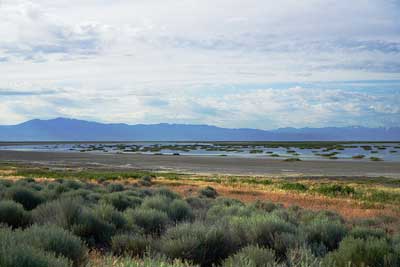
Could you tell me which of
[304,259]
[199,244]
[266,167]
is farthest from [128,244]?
[266,167]

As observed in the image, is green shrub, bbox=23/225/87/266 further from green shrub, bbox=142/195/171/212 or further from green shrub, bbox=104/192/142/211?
green shrub, bbox=104/192/142/211

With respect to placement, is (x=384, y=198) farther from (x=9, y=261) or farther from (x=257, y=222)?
(x=9, y=261)

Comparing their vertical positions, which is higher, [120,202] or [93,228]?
[93,228]

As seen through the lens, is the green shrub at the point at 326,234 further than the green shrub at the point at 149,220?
No

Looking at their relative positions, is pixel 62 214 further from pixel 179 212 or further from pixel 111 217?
pixel 179 212

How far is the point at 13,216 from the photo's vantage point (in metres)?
10.4

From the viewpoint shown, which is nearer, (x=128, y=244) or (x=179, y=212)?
(x=128, y=244)

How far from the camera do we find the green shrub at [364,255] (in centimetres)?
696

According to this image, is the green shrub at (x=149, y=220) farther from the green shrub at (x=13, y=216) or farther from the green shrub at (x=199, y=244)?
the green shrub at (x=13, y=216)

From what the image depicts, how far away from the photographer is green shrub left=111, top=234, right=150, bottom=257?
823cm

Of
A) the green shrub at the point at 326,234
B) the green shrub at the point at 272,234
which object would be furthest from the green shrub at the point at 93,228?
the green shrub at the point at 326,234

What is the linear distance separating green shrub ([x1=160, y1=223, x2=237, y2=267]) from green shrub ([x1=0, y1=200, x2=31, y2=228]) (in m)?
4.18

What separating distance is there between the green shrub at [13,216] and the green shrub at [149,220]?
2451 millimetres

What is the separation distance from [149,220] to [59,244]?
4016mm
